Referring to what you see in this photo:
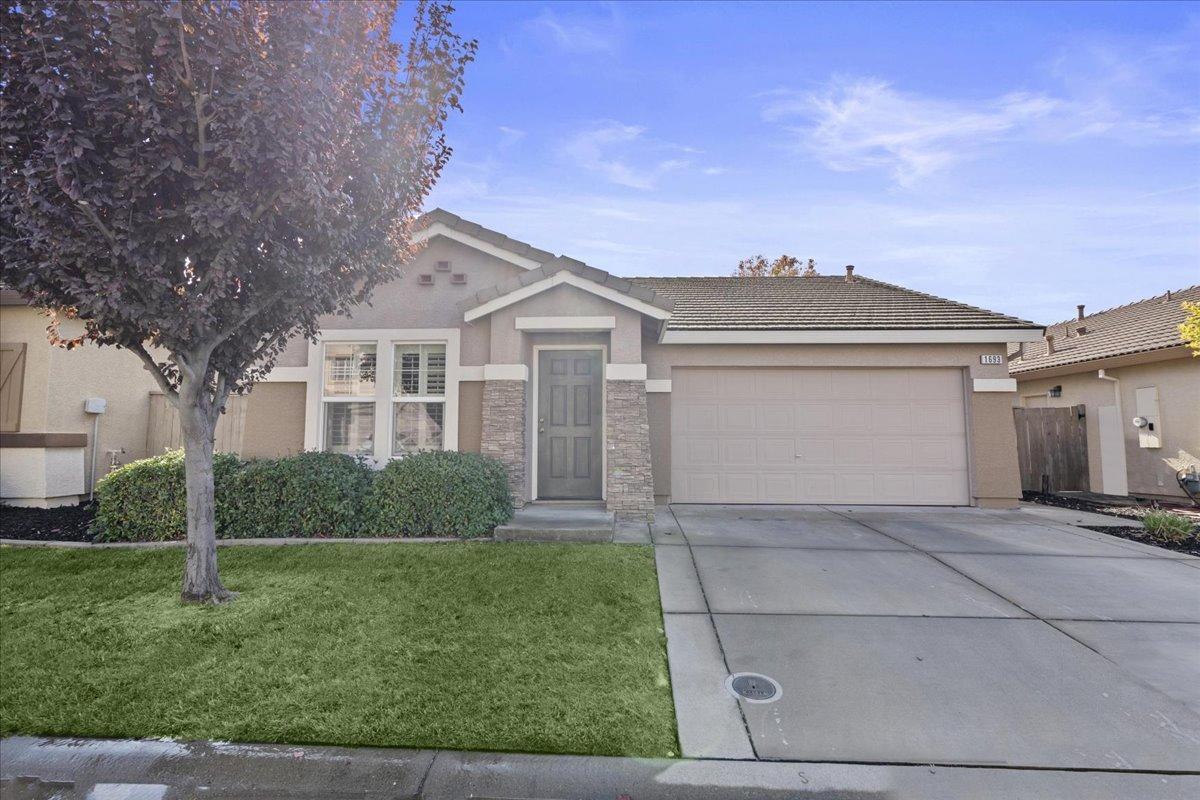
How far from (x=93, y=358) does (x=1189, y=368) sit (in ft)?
64.2

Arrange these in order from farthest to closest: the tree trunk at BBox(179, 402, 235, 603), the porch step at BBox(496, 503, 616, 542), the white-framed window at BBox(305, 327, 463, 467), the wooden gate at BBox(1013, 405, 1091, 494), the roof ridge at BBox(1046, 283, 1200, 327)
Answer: the roof ridge at BBox(1046, 283, 1200, 327), the wooden gate at BBox(1013, 405, 1091, 494), the white-framed window at BBox(305, 327, 463, 467), the porch step at BBox(496, 503, 616, 542), the tree trunk at BBox(179, 402, 235, 603)

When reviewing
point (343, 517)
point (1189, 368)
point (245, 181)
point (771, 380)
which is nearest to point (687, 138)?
point (771, 380)

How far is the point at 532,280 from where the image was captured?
793 centimetres

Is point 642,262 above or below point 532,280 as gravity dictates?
above

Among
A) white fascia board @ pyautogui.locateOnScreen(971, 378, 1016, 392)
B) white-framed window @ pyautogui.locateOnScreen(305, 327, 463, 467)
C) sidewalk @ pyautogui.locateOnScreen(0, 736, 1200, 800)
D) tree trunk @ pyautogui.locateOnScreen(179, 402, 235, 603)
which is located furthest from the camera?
white fascia board @ pyautogui.locateOnScreen(971, 378, 1016, 392)

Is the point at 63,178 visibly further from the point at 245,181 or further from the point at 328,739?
the point at 328,739

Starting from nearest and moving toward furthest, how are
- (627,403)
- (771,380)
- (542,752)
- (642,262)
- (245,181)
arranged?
(542,752) < (245,181) < (627,403) < (771,380) < (642,262)

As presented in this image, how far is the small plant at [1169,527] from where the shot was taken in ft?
22.6

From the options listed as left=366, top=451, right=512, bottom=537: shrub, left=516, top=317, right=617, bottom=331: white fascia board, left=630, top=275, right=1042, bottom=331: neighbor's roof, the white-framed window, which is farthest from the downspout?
the white-framed window

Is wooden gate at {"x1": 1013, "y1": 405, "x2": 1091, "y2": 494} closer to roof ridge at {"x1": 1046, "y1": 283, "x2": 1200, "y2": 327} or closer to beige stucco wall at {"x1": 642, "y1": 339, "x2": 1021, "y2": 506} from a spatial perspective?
beige stucco wall at {"x1": 642, "y1": 339, "x2": 1021, "y2": 506}

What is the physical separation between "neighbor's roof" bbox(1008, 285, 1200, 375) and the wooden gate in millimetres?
1271

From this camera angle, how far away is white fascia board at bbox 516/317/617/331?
26.2 feet

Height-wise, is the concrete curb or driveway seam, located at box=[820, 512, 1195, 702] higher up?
the concrete curb

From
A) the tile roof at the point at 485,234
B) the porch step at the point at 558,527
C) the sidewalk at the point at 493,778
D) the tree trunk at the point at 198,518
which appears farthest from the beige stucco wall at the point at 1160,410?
the tree trunk at the point at 198,518
